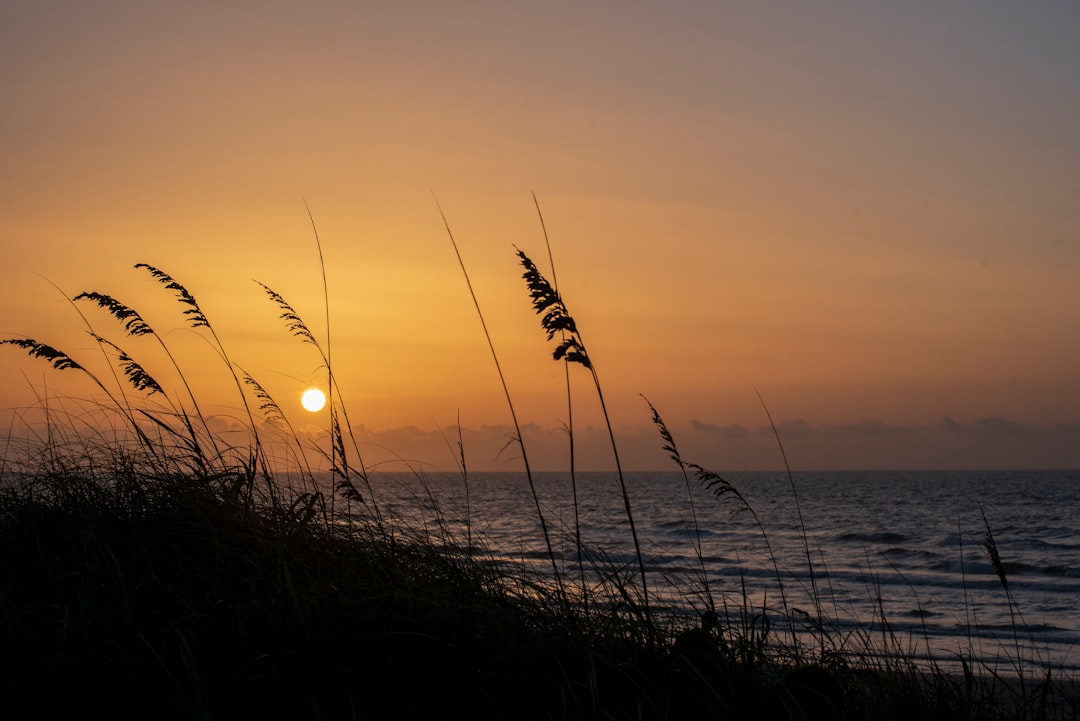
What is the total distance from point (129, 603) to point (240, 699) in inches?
33.1

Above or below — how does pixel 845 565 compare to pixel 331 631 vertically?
below

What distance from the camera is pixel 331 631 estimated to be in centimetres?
347

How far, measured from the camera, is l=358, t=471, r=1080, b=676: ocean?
17.1 ft

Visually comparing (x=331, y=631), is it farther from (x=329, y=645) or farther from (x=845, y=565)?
(x=845, y=565)

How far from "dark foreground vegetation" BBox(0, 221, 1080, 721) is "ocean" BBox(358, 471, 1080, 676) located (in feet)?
0.97

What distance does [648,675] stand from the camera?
3.36m

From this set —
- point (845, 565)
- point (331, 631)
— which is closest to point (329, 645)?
point (331, 631)

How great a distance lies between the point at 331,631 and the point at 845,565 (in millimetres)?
23385

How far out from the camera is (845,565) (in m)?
24.4

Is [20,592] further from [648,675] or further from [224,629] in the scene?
[648,675]

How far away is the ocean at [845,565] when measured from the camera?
5.21 meters

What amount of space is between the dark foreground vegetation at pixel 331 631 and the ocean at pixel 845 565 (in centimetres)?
30

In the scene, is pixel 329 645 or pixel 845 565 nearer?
pixel 329 645

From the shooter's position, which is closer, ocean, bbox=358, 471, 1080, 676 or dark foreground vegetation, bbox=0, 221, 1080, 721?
dark foreground vegetation, bbox=0, 221, 1080, 721
